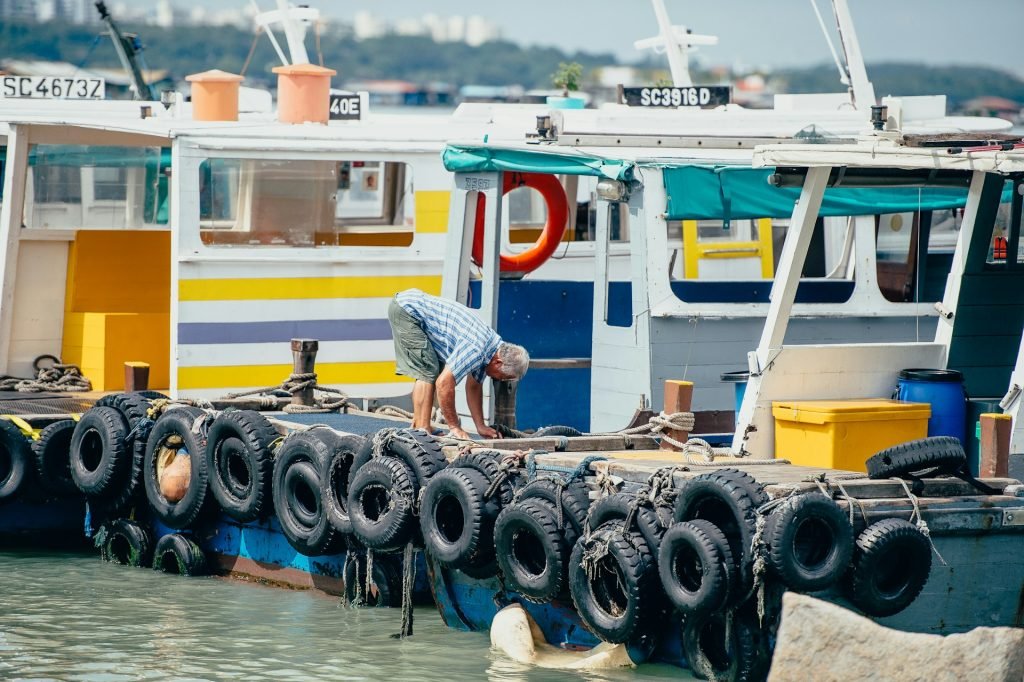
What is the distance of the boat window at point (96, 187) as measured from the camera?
47.1 feet

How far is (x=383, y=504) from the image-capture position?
1023 cm

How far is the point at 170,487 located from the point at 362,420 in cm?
143

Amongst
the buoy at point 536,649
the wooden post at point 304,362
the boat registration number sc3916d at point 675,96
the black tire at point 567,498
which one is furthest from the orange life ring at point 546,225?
the buoy at point 536,649

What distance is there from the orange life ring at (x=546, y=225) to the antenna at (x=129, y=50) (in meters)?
9.17

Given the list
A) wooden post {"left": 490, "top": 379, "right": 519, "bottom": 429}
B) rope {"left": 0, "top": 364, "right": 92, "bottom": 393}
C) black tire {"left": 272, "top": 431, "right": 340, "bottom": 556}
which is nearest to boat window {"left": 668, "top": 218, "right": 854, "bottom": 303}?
wooden post {"left": 490, "top": 379, "right": 519, "bottom": 429}

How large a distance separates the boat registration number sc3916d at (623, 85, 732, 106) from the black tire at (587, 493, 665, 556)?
900 centimetres

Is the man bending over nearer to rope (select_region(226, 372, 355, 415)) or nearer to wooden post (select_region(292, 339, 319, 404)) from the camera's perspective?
rope (select_region(226, 372, 355, 415))

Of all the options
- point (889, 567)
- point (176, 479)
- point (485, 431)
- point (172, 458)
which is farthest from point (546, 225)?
point (889, 567)

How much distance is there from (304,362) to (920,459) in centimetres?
551

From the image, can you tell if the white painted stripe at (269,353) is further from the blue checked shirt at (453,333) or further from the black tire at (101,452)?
the blue checked shirt at (453,333)

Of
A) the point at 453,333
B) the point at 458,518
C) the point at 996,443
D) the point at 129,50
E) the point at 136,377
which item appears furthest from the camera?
the point at 129,50

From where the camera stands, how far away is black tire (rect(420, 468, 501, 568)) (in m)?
9.49

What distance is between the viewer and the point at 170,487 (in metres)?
11.7

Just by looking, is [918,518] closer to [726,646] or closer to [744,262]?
[726,646]
